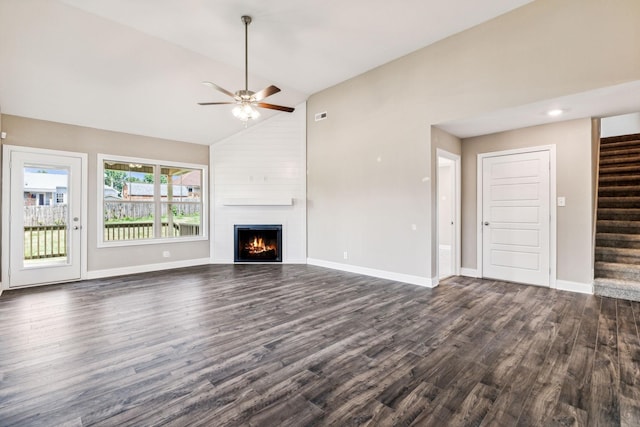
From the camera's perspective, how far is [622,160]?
5812mm

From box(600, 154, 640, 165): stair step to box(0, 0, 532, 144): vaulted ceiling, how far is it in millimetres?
4345

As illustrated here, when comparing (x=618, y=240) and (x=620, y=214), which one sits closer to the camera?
(x=618, y=240)

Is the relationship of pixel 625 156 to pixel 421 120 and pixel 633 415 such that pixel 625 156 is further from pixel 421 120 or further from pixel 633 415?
pixel 633 415

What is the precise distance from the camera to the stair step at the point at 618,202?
16.8 feet

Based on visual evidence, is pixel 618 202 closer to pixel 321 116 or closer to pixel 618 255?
pixel 618 255

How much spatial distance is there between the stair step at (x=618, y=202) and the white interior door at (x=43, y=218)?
30.7 ft

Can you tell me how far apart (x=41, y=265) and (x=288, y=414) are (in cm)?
544

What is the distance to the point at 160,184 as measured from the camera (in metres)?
6.36

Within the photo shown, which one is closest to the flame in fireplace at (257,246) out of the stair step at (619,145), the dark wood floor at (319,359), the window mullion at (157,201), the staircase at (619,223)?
the window mullion at (157,201)

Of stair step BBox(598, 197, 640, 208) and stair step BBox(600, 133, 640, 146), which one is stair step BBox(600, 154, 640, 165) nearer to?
stair step BBox(600, 133, 640, 146)

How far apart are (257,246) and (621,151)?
7.92 meters

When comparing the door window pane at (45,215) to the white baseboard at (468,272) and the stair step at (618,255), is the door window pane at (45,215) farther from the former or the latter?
the stair step at (618,255)

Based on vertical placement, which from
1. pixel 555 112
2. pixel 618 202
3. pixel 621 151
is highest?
pixel 555 112

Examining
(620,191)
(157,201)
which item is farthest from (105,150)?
(620,191)
